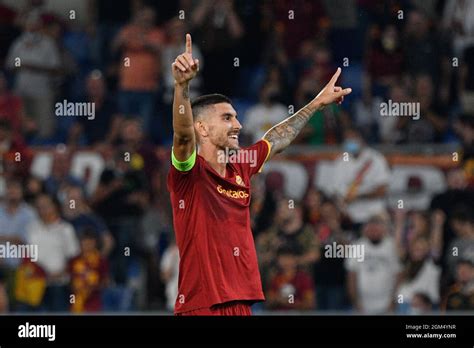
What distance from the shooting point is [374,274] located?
14461 millimetres

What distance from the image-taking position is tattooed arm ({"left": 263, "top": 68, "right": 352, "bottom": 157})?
10086 mm

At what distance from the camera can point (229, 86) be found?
16953 millimetres

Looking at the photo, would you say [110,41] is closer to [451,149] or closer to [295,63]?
[295,63]

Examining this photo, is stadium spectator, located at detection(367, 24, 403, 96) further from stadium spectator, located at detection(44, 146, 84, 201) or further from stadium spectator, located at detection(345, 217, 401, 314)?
stadium spectator, located at detection(44, 146, 84, 201)

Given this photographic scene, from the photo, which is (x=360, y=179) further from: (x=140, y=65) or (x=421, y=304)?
(x=140, y=65)

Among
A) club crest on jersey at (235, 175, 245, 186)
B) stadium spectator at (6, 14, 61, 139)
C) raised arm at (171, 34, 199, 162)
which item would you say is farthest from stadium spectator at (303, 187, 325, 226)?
raised arm at (171, 34, 199, 162)

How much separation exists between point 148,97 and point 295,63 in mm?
1730

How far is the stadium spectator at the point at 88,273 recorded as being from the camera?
575 inches

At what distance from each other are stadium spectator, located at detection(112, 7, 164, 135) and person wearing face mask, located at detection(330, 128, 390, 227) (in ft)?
8.00
